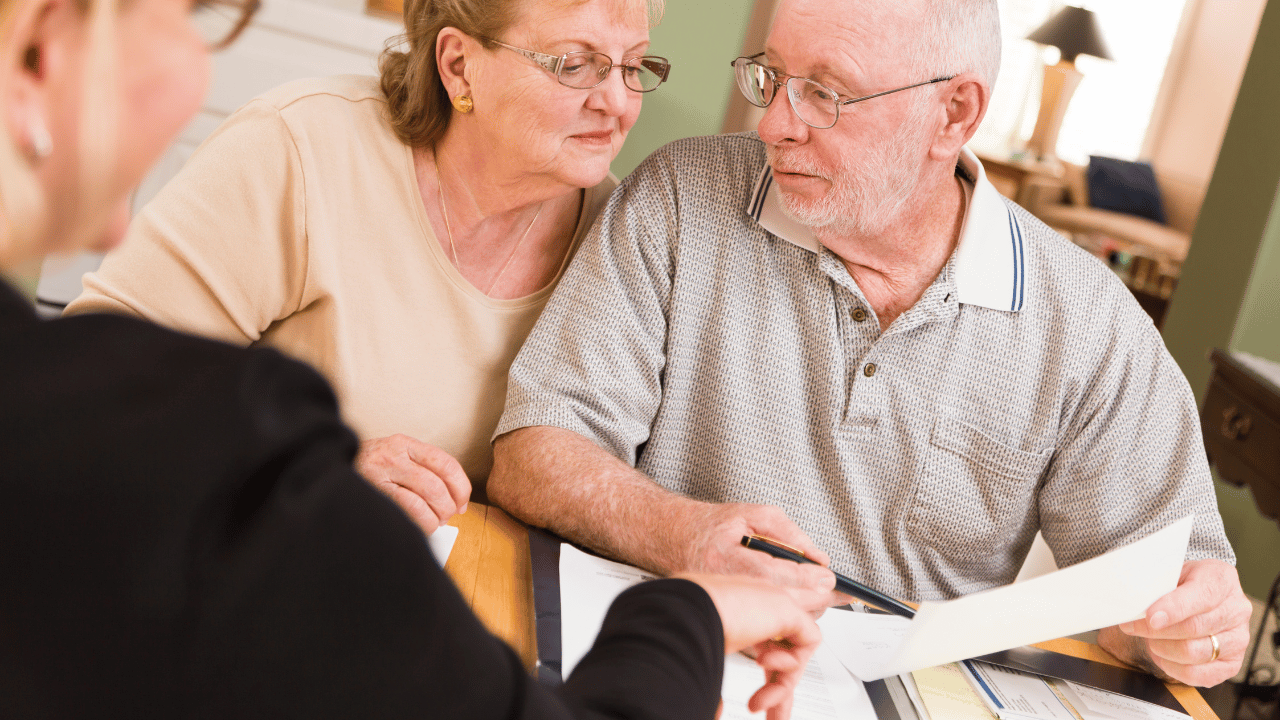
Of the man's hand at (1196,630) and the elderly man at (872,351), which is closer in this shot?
the man's hand at (1196,630)

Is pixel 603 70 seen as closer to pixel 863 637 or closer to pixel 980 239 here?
pixel 980 239

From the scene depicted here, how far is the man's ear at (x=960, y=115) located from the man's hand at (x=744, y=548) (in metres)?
0.61

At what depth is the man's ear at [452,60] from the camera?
1346 millimetres

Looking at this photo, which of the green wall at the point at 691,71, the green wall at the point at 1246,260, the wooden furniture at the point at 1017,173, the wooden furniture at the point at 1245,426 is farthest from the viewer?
the wooden furniture at the point at 1017,173

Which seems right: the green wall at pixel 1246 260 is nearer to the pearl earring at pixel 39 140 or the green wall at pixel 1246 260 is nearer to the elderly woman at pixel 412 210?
the elderly woman at pixel 412 210

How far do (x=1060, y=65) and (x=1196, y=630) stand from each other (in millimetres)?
6861

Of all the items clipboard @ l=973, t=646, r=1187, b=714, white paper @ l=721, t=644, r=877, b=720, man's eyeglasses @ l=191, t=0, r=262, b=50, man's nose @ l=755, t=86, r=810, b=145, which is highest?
man's eyeglasses @ l=191, t=0, r=262, b=50

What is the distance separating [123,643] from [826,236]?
1120mm

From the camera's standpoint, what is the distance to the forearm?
113 cm

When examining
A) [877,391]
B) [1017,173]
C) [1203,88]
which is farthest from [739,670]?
[1203,88]

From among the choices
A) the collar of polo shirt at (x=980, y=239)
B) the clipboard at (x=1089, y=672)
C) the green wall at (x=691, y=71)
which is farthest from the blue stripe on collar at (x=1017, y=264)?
the green wall at (x=691, y=71)

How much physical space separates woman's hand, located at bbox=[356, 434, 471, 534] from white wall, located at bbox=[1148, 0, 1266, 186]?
7.06m

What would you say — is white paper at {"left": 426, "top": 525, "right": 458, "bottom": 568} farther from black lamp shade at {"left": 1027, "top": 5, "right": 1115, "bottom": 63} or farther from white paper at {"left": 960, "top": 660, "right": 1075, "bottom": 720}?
black lamp shade at {"left": 1027, "top": 5, "right": 1115, "bottom": 63}

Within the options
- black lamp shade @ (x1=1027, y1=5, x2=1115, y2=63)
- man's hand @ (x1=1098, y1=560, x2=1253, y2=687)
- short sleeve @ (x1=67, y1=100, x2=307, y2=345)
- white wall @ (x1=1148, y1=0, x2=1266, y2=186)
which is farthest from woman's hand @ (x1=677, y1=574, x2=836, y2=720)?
white wall @ (x1=1148, y1=0, x2=1266, y2=186)
